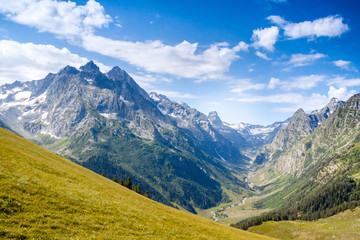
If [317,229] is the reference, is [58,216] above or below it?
above

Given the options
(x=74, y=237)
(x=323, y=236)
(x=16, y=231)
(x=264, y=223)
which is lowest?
(x=264, y=223)

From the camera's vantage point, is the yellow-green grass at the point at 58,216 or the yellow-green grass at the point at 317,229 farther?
the yellow-green grass at the point at 317,229

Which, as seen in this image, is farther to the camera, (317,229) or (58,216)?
(317,229)

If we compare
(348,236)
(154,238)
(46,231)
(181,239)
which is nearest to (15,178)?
(46,231)

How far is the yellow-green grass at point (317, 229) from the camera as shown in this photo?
102081 millimetres

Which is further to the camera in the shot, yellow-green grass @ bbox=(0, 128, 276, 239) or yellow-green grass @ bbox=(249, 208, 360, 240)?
yellow-green grass @ bbox=(249, 208, 360, 240)

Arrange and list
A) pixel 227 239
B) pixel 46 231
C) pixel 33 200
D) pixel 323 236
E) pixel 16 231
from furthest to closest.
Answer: pixel 323 236 → pixel 227 239 → pixel 33 200 → pixel 46 231 → pixel 16 231

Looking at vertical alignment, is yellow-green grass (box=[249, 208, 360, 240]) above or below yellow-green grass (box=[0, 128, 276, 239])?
below

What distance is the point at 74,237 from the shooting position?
16219 millimetres

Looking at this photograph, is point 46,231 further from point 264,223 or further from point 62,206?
point 264,223

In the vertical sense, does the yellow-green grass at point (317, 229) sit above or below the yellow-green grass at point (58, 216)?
below

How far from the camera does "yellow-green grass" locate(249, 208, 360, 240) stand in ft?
335

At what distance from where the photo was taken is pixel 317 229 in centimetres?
12588

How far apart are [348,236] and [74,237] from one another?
13060 centimetres
